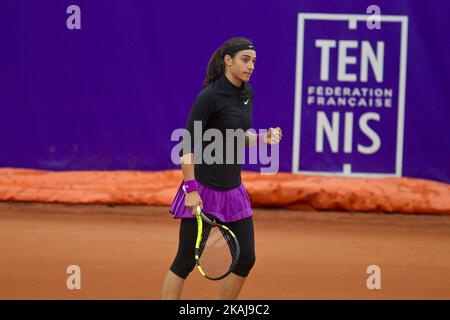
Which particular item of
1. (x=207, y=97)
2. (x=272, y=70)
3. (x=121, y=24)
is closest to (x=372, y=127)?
(x=272, y=70)

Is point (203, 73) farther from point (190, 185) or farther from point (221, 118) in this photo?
point (190, 185)

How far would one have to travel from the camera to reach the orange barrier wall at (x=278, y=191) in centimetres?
733

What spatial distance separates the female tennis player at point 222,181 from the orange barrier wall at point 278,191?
3639 mm

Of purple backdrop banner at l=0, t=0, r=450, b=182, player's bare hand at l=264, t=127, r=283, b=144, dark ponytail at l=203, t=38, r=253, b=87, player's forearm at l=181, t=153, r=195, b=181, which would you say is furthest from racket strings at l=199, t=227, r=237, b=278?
purple backdrop banner at l=0, t=0, r=450, b=182

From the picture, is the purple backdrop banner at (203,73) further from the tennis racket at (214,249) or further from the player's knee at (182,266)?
the player's knee at (182,266)

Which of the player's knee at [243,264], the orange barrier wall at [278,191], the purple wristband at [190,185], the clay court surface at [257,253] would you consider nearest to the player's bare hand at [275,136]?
the purple wristband at [190,185]

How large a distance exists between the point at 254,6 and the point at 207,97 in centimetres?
421

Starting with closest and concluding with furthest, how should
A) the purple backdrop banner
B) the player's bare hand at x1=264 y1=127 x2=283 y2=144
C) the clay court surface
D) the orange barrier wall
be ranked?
the player's bare hand at x1=264 y1=127 x2=283 y2=144
the clay court surface
the orange barrier wall
the purple backdrop banner

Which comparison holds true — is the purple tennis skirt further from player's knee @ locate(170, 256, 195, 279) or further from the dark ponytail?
the dark ponytail

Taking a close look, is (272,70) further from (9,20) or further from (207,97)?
(207,97)

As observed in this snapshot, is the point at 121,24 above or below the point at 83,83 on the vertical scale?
above

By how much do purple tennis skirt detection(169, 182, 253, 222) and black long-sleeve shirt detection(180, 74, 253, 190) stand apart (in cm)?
3

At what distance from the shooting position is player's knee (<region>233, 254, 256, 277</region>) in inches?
145

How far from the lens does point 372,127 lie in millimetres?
7520
